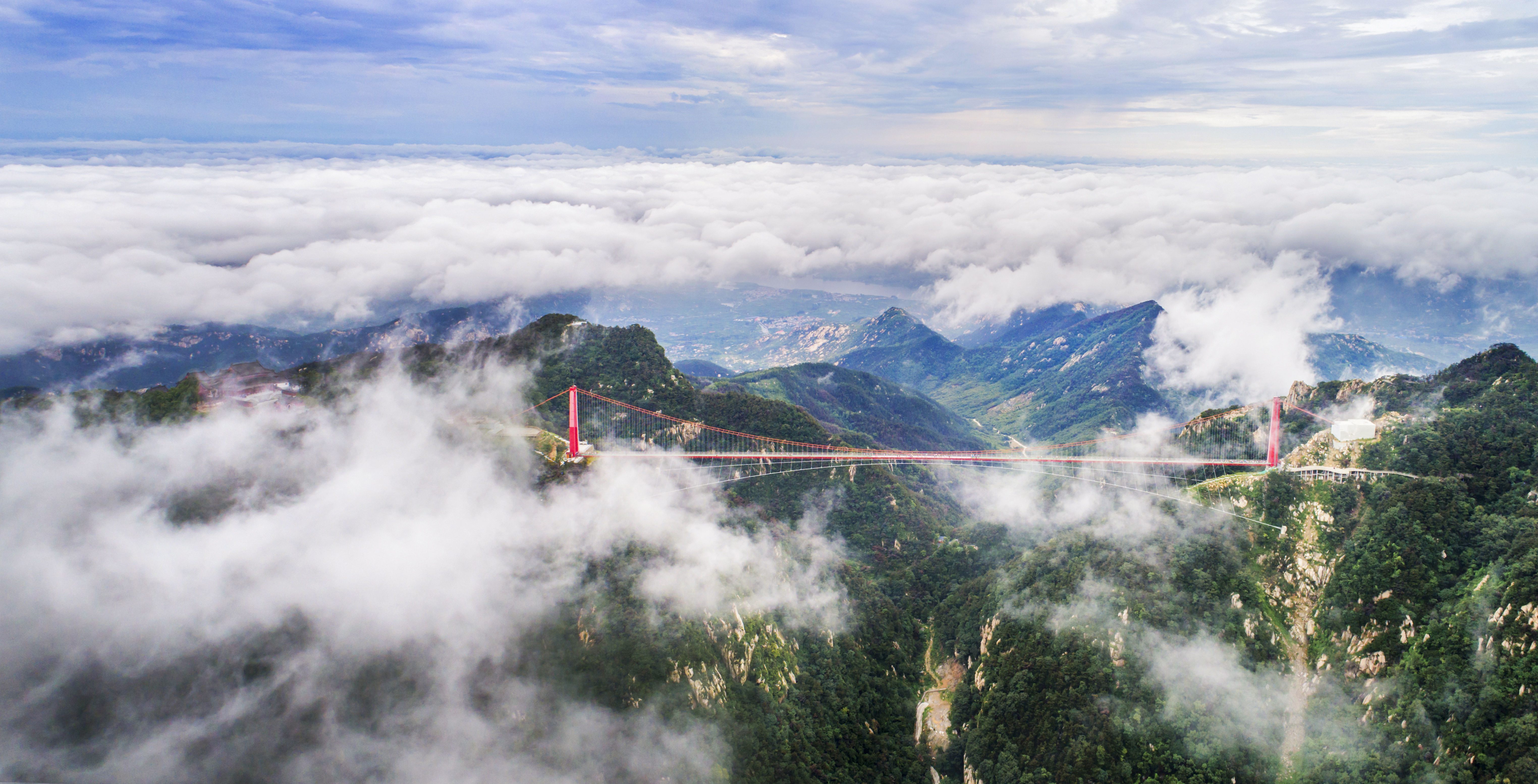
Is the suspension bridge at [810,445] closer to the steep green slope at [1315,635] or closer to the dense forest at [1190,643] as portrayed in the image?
the dense forest at [1190,643]

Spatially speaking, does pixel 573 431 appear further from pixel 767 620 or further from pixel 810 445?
pixel 810 445

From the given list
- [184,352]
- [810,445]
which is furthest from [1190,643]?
[184,352]

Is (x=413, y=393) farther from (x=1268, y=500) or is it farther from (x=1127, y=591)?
(x=1268, y=500)

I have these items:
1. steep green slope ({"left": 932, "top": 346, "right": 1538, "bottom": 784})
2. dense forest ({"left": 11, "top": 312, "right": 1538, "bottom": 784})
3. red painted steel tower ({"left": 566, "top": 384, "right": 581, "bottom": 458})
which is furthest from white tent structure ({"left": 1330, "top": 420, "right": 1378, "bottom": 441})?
red painted steel tower ({"left": 566, "top": 384, "right": 581, "bottom": 458})

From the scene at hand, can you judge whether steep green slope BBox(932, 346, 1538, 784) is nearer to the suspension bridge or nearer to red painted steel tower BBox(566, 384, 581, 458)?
the suspension bridge

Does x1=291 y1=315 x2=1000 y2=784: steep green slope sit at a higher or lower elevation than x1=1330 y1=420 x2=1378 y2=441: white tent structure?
lower

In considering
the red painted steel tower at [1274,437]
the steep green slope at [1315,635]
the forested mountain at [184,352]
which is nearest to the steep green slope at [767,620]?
the steep green slope at [1315,635]
